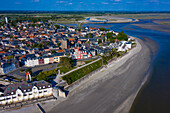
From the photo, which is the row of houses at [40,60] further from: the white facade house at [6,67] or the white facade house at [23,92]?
the white facade house at [23,92]

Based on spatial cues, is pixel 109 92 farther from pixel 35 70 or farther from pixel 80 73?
pixel 35 70

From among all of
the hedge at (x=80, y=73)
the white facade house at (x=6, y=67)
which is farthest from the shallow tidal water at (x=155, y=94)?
the white facade house at (x=6, y=67)

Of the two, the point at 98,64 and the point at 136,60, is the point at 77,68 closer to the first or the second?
the point at 98,64

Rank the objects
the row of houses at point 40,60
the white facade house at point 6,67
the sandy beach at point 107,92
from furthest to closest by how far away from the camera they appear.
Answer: the row of houses at point 40,60 < the white facade house at point 6,67 < the sandy beach at point 107,92

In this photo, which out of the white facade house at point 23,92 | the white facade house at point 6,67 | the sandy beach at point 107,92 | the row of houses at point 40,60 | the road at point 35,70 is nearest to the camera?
the sandy beach at point 107,92

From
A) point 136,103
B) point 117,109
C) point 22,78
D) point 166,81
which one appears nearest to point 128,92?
point 136,103

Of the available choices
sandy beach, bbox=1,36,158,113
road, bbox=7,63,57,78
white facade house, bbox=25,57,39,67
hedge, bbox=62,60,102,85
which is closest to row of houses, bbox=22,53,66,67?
white facade house, bbox=25,57,39,67

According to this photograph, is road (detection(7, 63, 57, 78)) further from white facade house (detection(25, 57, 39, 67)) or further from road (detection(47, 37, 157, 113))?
road (detection(47, 37, 157, 113))

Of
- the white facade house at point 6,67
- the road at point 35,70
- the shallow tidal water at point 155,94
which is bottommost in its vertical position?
the shallow tidal water at point 155,94
